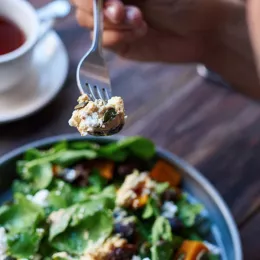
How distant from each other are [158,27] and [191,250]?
0.40 meters

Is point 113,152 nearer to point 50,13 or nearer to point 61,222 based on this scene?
point 61,222

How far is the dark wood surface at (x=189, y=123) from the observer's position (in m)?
0.82

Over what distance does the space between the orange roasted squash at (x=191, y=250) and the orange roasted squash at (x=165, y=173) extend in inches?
3.9

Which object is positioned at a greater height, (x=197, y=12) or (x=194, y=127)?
(x=197, y=12)

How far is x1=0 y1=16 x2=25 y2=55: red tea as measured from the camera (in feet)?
2.75

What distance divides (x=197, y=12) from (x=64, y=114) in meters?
0.27

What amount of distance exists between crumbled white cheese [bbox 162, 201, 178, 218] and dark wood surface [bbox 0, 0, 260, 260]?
98 millimetres

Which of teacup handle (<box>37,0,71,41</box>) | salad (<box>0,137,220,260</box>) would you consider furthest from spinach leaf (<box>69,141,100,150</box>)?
teacup handle (<box>37,0,71,41</box>)

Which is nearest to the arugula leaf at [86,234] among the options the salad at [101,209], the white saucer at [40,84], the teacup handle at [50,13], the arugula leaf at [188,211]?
the salad at [101,209]

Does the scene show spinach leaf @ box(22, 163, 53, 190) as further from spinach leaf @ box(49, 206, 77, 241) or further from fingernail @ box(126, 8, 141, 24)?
fingernail @ box(126, 8, 141, 24)

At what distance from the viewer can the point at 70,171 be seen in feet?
2.51

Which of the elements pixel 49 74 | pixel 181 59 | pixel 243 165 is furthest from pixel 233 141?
pixel 49 74

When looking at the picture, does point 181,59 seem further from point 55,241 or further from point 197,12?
point 55,241

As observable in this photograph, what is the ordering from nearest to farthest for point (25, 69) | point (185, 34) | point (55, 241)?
point (55, 241)
point (25, 69)
point (185, 34)
